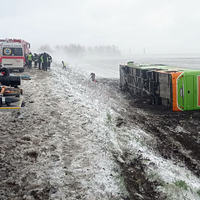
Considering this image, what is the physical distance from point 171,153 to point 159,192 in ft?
7.45

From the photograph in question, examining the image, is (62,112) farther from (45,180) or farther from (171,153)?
(45,180)

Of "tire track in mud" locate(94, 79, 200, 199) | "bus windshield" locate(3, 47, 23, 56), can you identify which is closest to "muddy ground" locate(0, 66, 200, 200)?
"tire track in mud" locate(94, 79, 200, 199)

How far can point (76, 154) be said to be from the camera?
541 cm

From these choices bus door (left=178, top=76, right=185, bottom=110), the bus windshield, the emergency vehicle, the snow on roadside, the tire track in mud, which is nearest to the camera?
the snow on roadside

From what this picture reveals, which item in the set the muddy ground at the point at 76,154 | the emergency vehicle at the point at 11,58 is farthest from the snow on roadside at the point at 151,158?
the emergency vehicle at the point at 11,58

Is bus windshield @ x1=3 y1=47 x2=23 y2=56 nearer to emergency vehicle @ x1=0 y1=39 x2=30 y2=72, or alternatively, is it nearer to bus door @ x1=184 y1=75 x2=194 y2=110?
emergency vehicle @ x1=0 y1=39 x2=30 y2=72

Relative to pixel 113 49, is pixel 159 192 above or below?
below

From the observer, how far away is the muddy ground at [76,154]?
418 cm

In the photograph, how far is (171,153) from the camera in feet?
21.9

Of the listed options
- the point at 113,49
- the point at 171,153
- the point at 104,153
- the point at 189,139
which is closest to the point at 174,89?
the point at 189,139

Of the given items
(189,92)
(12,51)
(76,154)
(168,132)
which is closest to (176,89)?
(189,92)

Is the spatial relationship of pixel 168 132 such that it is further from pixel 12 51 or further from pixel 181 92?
pixel 12 51

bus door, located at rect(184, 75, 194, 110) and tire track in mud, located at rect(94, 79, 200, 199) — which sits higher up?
bus door, located at rect(184, 75, 194, 110)

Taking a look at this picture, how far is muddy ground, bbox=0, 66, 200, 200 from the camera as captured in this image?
13.7 ft
